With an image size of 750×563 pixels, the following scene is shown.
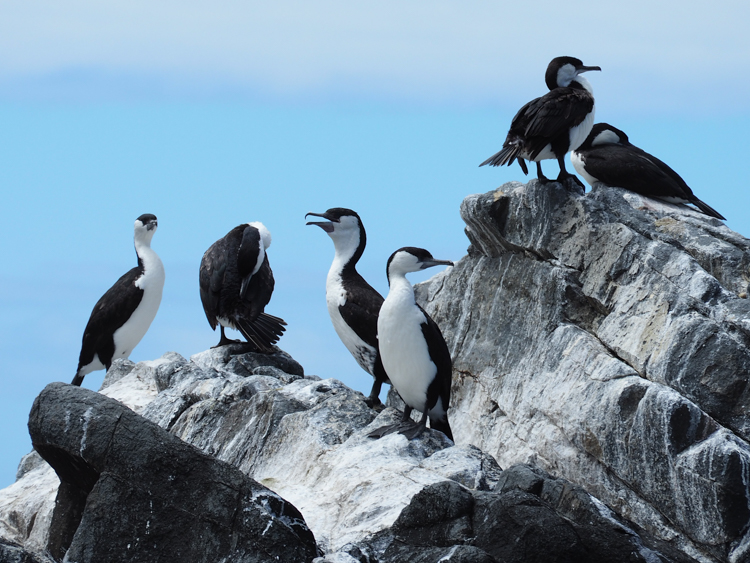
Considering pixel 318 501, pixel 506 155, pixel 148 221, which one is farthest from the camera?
pixel 148 221

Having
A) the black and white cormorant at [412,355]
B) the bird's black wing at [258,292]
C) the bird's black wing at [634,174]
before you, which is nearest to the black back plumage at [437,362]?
the black and white cormorant at [412,355]

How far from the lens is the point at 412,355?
788 centimetres

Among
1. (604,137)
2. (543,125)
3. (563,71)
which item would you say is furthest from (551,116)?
(604,137)

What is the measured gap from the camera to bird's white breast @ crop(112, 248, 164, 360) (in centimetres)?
1235

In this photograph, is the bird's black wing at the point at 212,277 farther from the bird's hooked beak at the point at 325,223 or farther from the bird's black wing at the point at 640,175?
the bird's black wing at the point at 640,175

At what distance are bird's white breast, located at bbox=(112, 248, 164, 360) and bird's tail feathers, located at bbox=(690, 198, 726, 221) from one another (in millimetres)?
6816

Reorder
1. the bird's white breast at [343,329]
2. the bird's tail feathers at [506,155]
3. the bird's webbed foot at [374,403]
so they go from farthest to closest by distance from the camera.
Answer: the bird's tail feathers at [506,155] < the bird's white breast at [343,329] < the bird's webbed foot at [374,403]

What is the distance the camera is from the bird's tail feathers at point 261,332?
10922 millimetres

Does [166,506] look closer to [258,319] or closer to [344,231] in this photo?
[344,231]

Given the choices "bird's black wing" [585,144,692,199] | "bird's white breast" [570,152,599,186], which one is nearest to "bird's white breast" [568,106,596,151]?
"bird's black wing" [585,144,692,199]

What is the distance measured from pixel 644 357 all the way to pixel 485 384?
2.02 meters

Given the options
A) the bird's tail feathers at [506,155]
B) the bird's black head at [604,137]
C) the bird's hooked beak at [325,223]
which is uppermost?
the bird's black head at [604,137]

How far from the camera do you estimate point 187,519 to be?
6262mm

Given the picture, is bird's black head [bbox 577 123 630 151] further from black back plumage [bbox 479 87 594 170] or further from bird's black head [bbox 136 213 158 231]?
bird's black head [bbox 136 213 158 231]
